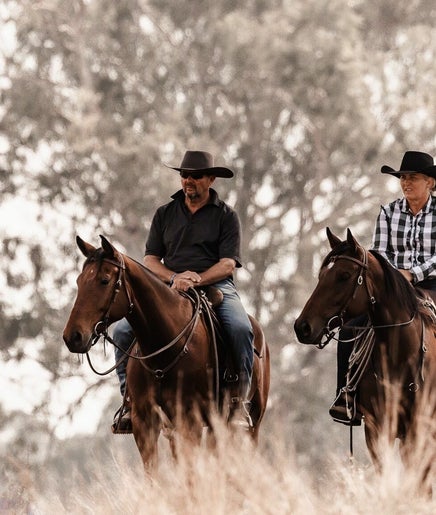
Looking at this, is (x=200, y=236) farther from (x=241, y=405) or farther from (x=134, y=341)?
(x=241, y=405)

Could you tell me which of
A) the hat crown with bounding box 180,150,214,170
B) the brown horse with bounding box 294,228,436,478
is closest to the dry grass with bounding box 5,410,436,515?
the brown horse with bounding box 294,228,436,478

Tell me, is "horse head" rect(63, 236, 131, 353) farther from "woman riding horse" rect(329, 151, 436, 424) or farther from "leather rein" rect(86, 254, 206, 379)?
"woman riding horse" rect(329, 151, 436, 424)

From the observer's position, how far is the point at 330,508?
6.87 metres

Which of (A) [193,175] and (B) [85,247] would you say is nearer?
(B) [85,247]

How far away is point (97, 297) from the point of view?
9.20 m

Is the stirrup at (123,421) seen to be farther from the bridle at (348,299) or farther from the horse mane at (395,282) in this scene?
the horse mane at (395,282)

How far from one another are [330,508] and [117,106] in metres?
25.5

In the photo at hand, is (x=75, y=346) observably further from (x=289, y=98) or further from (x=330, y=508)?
(x=289, y=98)

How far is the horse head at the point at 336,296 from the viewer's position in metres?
9.62

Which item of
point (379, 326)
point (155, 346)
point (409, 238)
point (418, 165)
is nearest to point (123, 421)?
point (155, 346)

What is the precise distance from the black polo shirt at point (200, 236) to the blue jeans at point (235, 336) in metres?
0.27

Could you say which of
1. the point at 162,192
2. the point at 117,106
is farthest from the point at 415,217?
the point at 117,106

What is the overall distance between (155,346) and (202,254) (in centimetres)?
107

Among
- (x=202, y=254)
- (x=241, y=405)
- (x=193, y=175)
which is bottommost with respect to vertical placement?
(x=241, y=405)
